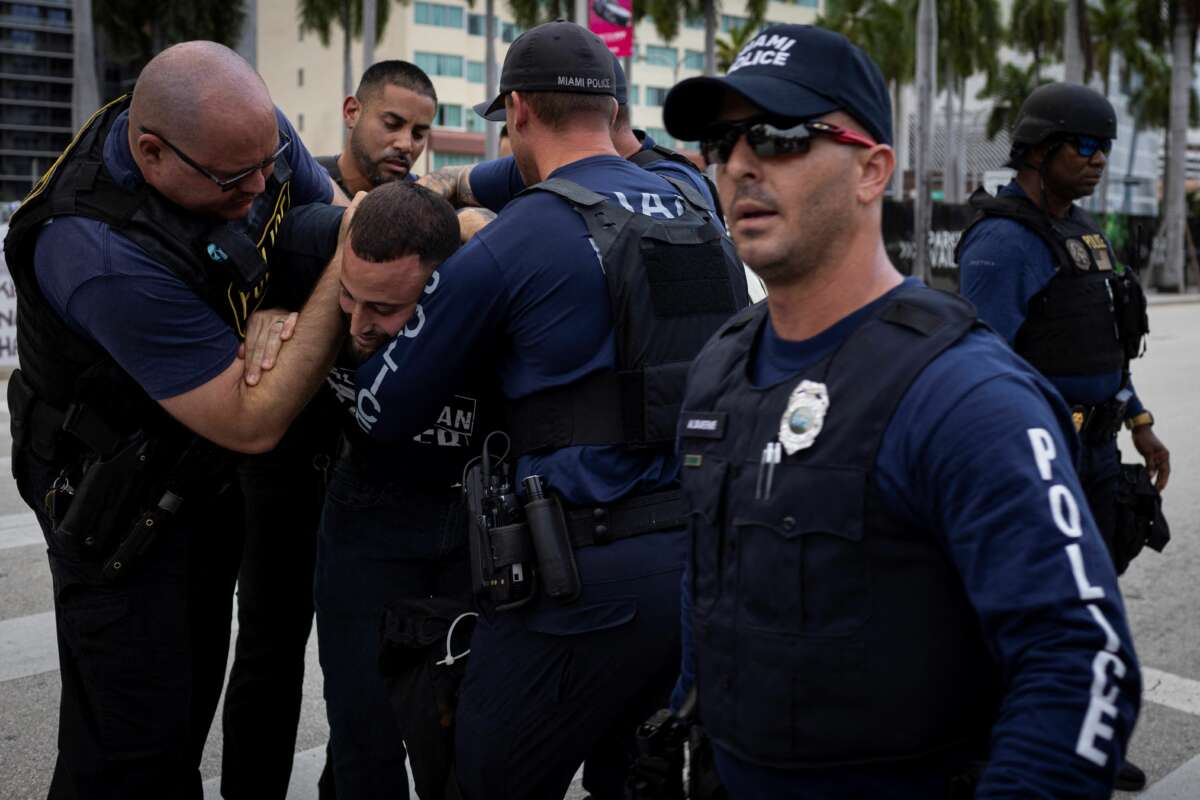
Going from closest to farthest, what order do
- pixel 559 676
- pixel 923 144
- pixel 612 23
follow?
pixel 559 676, pixel 612 23, pixel 923 144

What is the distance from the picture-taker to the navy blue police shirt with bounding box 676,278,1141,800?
152 centimetres

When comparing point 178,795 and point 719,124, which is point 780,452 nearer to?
point 719,124

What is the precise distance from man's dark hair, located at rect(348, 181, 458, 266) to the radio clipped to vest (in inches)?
21.4

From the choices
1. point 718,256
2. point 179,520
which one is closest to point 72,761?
point 179,520

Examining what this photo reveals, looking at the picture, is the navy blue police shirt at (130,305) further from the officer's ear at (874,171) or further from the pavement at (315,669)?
the pavement at (315,669)

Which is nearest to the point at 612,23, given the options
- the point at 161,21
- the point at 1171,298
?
the point at 1171,298

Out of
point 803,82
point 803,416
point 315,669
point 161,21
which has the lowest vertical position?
point 315,669

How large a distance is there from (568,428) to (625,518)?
226 mm

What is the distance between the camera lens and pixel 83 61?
22.8 metres

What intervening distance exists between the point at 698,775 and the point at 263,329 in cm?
149

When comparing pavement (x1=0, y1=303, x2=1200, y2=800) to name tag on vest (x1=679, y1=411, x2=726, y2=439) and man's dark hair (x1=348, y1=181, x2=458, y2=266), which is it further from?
name tag on vest (x1=679, y1=411, x2=726, y2=439)

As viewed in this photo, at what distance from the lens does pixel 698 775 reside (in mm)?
2078

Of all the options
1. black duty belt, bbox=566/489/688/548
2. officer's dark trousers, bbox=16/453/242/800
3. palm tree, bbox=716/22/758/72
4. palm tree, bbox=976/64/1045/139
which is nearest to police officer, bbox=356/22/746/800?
black duty belt, bbox=566/489/688/548

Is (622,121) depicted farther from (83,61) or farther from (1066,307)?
(83,61)
